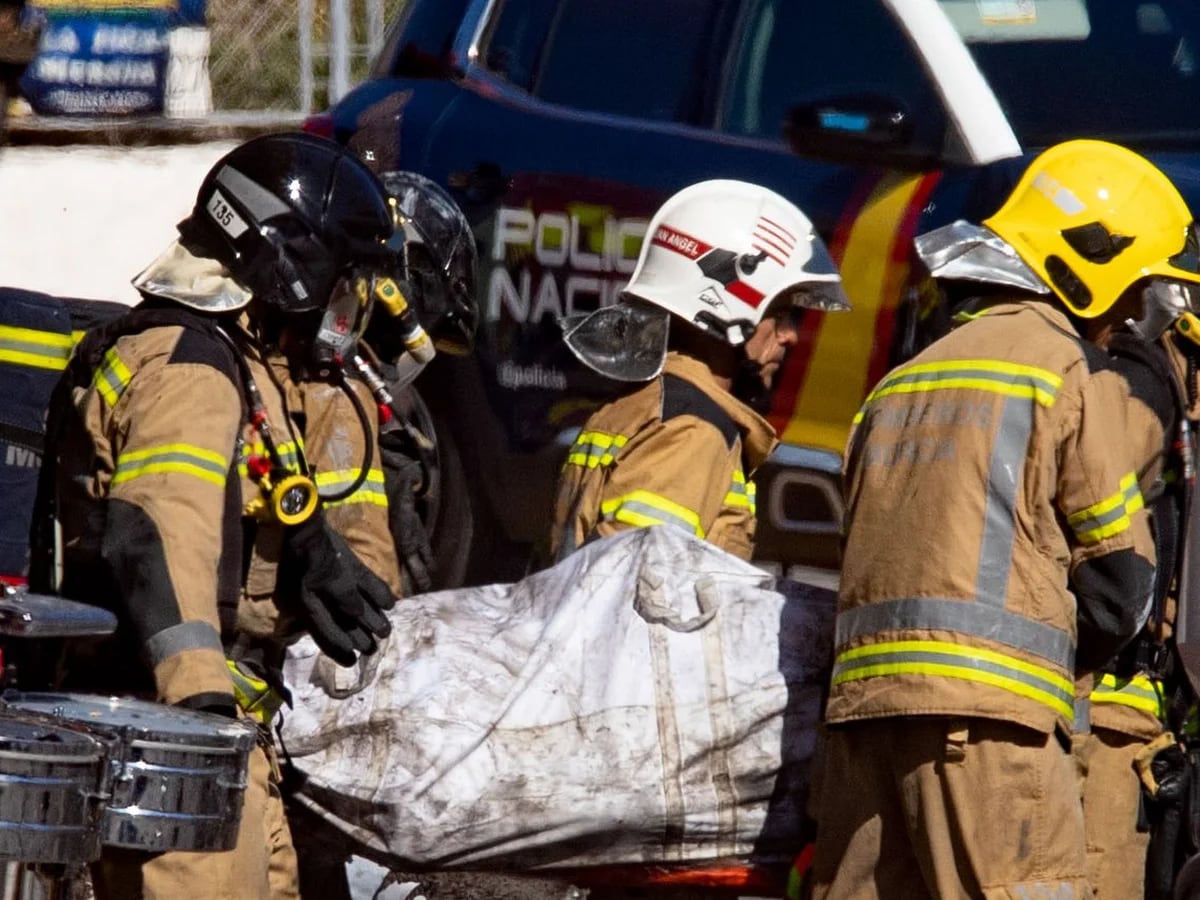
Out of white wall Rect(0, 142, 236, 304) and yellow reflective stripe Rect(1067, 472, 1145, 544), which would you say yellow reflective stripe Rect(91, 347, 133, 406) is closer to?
yellow reflective stripe Rect(1067, 472, 1145, 544)

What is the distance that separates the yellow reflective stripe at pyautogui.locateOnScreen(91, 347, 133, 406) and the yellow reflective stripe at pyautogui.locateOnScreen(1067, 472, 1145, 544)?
168 centimetres

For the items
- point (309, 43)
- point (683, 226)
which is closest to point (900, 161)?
point (683, 226)

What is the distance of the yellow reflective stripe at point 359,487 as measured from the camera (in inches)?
191

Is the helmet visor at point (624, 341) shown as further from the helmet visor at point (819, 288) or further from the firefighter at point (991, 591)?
the firefighter at point (991, 591)

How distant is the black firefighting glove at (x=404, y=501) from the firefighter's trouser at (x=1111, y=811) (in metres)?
1.53

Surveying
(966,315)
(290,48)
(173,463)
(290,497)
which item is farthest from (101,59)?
(966,315)

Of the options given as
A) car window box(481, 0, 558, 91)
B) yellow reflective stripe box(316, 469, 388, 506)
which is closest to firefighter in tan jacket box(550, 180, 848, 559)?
yellow reflective stripe box(316, 469, 388, 506)

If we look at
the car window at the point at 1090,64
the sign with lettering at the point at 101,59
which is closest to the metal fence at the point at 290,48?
the sign with lettering at the point at 101,59

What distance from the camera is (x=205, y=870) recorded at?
4289 mm

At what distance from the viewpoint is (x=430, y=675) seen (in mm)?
4504

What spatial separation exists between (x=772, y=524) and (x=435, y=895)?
4.01 ft

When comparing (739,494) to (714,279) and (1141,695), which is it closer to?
(714,279)

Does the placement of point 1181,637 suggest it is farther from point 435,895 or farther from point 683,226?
point 435,895

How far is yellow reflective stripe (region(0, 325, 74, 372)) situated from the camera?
15.6ft
